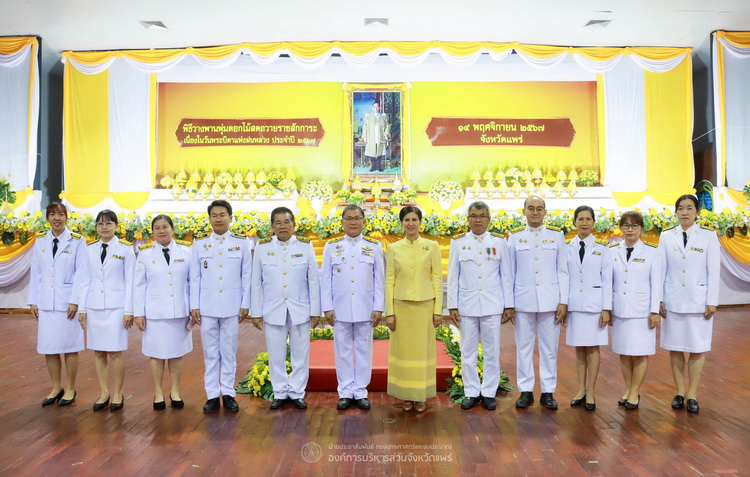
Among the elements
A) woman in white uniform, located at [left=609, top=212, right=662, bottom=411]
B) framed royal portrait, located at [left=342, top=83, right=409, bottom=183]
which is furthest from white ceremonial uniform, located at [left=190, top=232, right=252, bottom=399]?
framed royal portrait, located at [left=342, top=83, right=409, bottom=183]

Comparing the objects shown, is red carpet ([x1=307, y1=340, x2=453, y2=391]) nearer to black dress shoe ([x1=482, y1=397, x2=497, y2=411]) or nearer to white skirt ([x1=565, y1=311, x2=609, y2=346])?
black dress shoe ([x1=482, y1=397, x2=497, y2=411])

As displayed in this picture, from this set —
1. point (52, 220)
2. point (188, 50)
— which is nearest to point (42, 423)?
point (52, 220)

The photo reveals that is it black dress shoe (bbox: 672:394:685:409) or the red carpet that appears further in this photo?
the red carpet

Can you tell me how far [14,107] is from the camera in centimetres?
1045

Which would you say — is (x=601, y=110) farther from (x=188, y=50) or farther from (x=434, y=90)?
(x=188, y=50)

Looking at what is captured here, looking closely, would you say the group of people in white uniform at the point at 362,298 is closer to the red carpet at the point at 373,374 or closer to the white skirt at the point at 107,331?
the white skirt at the point at 107,331

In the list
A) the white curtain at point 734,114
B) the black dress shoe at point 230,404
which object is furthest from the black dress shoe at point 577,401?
the white curtain at point 734,114

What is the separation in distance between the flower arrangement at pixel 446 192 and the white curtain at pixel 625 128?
11.0 ft

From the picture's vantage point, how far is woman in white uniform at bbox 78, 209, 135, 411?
368 centimetres

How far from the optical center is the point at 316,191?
10672mm

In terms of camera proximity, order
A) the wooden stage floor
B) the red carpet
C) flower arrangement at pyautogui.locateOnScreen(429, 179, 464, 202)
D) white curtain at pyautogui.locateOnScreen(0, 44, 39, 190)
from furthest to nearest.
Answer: flower arrangement at pyautogui.locateOnScreen(429, 179, 464, 202), white curtain at pyautogui.locateOnScreen(0, 44, 39, 190), the red carpet, the wooden stage floor

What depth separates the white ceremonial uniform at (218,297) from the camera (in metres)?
3.66

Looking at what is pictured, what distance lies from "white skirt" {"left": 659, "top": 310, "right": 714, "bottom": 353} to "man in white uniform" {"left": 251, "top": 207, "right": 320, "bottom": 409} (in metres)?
2.41

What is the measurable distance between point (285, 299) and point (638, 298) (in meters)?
2.36
